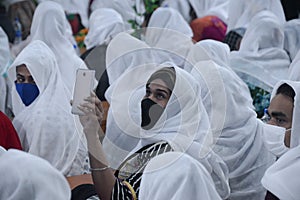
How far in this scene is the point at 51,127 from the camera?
11.4ft

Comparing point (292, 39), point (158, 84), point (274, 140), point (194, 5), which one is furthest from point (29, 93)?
point (194, 5)

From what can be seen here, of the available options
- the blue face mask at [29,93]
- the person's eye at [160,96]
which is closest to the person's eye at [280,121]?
the person's eye at [160,96]

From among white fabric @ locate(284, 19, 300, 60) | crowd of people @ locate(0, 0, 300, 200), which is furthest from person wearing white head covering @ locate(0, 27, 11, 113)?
white fabric @ locate(284, 19, 300, 60)

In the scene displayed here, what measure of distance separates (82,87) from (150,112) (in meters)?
0.35

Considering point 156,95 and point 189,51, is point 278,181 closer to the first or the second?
point 156,95

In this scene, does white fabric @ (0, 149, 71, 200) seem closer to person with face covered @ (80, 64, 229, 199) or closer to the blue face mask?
person with face covered @ (80, 64, 229, 199)

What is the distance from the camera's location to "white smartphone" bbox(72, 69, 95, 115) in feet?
8.98

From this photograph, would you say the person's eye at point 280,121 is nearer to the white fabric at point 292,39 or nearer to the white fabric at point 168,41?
the white fabric at point 168,41

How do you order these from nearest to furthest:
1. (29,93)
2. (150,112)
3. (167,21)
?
(150,112) → (29,93) → (167,21)

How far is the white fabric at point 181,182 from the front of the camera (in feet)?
6.53

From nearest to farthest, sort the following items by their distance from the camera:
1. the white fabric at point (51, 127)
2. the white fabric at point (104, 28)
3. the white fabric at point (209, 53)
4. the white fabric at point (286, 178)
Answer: the white fabric at point (286, 178)
the white fabric at point (51, 127)
the white fabric at point (209, 53)
the white fabric at point (104, 28)

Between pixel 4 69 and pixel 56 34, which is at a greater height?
pixel 56 34

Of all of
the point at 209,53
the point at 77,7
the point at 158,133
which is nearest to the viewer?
the point at 158,133

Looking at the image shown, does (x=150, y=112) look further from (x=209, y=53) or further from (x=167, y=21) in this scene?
(x=167, y=21)
